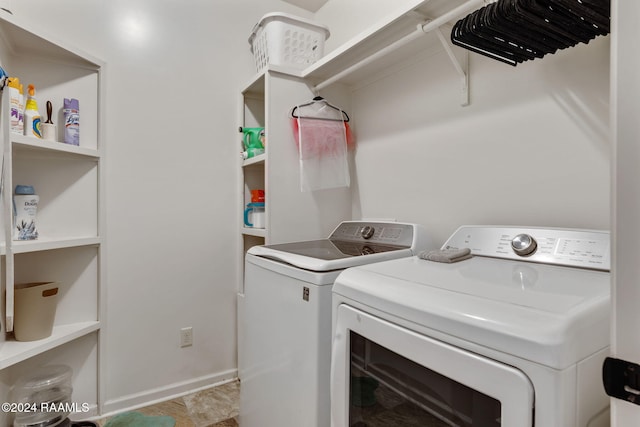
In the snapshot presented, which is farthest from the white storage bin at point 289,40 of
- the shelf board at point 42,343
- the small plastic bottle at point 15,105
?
the shelf board at point 42,343

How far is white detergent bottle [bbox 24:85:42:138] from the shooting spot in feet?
5.09

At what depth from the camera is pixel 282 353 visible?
1.26 metres

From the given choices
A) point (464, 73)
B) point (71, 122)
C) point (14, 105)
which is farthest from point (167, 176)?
point (464, 73)

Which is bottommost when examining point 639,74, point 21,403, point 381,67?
point 21,403

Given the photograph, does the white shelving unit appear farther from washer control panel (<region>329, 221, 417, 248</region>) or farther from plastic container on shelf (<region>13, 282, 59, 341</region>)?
washer control panel (<region>329, 221, 417, 248</region>)

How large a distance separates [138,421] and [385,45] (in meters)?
2.42

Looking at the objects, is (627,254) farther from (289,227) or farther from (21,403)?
(21,403)

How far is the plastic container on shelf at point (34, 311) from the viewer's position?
5.06 ft

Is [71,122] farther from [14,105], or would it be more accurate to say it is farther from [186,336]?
[186,336]

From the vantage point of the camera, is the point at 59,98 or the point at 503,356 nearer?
the point at 503,356

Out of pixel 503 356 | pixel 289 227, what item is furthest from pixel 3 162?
pixel 503 356

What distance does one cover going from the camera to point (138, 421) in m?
1.80

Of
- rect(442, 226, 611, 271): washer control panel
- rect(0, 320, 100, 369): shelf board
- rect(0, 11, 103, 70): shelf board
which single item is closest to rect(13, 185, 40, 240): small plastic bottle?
rect(0, 320, 100, 369): shelf board

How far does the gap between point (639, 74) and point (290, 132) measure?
1656mm
